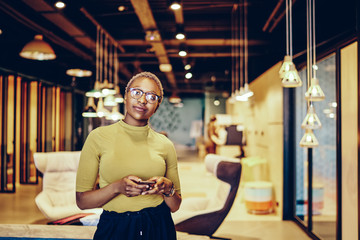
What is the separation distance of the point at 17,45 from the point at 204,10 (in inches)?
165

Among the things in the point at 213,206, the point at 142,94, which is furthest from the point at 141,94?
the point at 213,206

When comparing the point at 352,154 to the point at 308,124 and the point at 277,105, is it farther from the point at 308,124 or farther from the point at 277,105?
the point at 277,105

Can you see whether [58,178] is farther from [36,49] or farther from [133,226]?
[133,226]

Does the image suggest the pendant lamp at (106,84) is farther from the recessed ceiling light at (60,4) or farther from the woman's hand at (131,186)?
the woman's hand at (131,186)

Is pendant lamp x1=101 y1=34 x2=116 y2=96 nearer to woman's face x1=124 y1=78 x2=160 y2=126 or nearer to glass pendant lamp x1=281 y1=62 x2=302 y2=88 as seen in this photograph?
glass pendant lamp x1=281 y1=62 x2=302 y2=88

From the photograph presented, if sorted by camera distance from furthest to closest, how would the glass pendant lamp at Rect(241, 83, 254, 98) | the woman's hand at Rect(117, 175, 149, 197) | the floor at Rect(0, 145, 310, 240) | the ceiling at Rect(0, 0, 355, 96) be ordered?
the glass pendant lamp at Rect(241, 83, 254, 98), the ceiling at Rect(0, 0, 355, 96), the floor at Rect(0, 145, 310, 240), the woman's hand at Rect(117, 175, 149, 197)

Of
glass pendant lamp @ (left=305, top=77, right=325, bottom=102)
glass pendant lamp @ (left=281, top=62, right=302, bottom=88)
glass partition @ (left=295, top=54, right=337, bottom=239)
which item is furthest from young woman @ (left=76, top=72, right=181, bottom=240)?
glass partition @ (left=295, top=54, right=337, bottom=239)

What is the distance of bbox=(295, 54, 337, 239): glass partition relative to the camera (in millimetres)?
4465

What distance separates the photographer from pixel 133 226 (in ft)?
4.34

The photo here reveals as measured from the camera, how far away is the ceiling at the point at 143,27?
496 cm

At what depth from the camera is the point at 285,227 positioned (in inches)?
200

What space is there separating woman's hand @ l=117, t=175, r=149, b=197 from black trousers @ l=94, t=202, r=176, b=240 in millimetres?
168

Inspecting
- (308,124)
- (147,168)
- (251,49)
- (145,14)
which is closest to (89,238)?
(147,168)

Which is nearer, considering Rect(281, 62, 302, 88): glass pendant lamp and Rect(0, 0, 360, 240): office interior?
Rect(281, 62, 302, 88): glass pendant lamp
